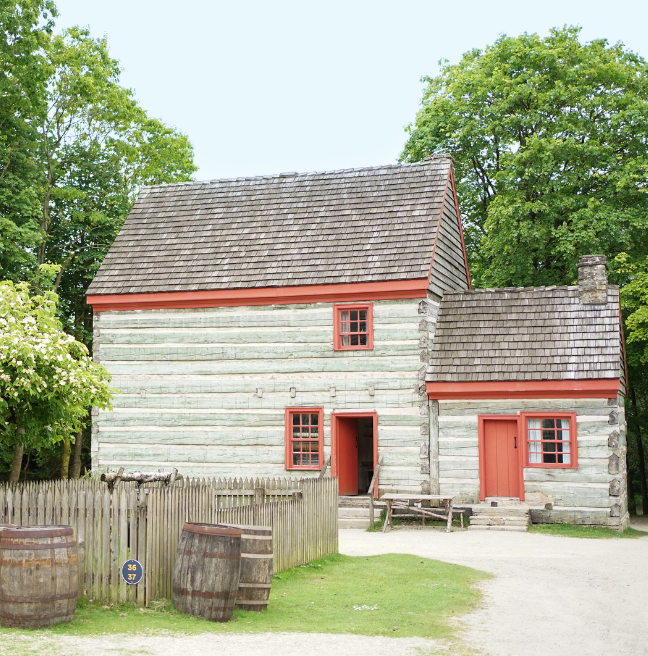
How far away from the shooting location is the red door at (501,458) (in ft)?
66.7

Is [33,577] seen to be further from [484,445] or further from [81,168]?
[81,168]

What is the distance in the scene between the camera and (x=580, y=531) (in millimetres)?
19016

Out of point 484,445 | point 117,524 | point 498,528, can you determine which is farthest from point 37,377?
point 484,445

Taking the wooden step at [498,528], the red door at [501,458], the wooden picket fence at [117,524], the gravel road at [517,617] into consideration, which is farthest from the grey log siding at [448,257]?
the wooden picket fence at [117,524]

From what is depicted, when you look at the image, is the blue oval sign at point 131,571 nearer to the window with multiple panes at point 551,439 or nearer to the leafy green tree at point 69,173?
the window with multiple panes at point 551,439

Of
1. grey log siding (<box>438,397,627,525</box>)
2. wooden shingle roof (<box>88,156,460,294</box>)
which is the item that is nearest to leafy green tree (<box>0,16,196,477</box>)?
wooden shingle roof (<box>88,156,460,294</box>)

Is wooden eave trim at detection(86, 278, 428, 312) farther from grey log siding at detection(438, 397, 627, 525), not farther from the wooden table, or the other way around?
the wooden table

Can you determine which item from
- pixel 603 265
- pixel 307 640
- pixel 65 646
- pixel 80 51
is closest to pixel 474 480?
pixel 603 265

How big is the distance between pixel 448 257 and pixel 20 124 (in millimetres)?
14211

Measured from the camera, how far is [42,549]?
871cm

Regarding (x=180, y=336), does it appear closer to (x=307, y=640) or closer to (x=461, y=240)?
(x=461, y=240)

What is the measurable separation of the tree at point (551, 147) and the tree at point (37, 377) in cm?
1700

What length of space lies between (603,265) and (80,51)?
64.7 feet

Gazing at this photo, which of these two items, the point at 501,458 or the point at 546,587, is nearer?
the point at 546,587
